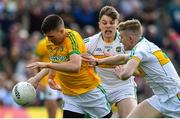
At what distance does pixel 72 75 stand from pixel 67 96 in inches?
16.4

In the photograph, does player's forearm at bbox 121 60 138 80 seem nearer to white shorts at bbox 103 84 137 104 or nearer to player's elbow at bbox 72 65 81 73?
player's elbow at bbox 72 65 81 73

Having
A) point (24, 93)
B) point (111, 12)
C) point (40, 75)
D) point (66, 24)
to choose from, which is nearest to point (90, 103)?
point (40, 75)

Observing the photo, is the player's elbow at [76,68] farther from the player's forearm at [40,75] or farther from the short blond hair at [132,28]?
the player's forearm at [40,75]

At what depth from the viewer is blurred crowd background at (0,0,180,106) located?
2032 centimetres

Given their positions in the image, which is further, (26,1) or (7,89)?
(26,1)

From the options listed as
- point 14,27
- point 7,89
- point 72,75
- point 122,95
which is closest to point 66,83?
point 72,75

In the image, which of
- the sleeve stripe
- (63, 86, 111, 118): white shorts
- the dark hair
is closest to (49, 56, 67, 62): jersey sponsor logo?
the sleeve stripe

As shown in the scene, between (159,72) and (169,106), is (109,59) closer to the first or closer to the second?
(159,72)

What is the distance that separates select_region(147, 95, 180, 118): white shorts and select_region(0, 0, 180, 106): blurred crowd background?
9141 mm

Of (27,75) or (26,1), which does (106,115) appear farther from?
(26,1)

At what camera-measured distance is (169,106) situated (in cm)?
1022

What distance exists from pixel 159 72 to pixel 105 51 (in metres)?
1.86

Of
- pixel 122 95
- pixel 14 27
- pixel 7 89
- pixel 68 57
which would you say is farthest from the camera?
pixel 14 27

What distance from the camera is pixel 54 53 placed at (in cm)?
1079
